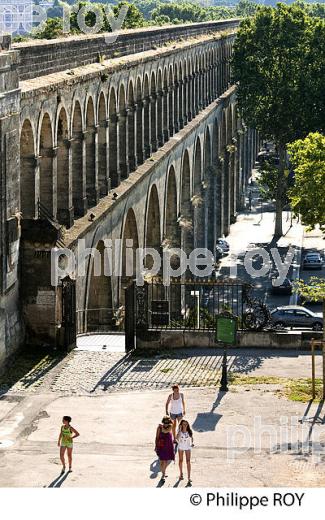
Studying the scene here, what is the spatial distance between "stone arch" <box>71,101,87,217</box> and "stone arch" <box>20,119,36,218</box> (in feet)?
15.8

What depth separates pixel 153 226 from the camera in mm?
47125

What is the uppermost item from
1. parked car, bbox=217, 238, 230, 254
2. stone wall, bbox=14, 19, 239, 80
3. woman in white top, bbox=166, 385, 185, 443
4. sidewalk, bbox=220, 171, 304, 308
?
stone wall, bbox=14, 19, 239, 80

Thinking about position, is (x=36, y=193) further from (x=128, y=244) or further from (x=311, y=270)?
(x=311, y=270)

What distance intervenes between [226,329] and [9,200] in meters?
5.32

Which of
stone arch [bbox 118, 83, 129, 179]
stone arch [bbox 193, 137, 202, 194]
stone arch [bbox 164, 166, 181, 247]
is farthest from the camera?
stone arch [bbox 193, 137, 202, 194]

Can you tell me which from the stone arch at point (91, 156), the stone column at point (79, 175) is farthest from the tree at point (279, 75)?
the stone column at point (79, 175)

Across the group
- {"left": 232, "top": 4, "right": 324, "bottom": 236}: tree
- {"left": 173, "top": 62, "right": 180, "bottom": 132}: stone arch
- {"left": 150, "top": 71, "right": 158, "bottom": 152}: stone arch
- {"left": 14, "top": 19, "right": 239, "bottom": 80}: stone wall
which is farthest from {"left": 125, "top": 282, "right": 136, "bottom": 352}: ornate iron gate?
{"left": 232, "top": 4, "right": 324, "bottom": 236}: tree

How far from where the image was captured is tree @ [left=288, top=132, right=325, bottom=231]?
34875 mm

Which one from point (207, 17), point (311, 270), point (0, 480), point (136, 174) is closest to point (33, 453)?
point (0, 480)

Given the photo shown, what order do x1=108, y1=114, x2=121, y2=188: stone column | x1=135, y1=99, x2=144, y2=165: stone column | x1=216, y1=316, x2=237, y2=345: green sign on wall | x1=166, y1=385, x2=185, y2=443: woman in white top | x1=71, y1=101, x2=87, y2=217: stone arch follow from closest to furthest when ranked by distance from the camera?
x1=166, y1=385, x2=185, y2=443: woman in white top < x1=216, y1=316, x2=237, y2=345: green sign on wall < x1=71, y1=101, x2=87, y2=217: stone arch < x1=108, y1=114, x2=121, y2=188: stone column < x1=135, y1=99, x2=144, y2=165: stone column

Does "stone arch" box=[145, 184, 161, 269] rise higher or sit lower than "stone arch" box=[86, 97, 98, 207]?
lower

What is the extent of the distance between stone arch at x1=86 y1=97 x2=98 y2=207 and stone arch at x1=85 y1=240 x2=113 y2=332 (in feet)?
5.65

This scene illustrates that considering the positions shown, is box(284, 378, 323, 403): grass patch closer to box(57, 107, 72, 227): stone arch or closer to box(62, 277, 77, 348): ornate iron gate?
box(62, 277, 77, 348): ornate iron gate

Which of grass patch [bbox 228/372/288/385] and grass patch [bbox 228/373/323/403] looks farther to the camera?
grass patch [bbox 228/372/288/385]
